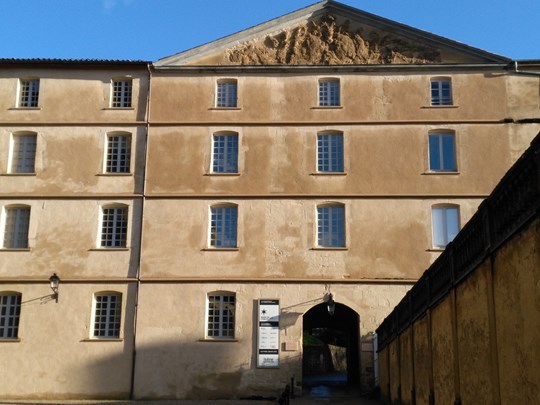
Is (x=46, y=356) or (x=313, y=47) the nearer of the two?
(x=46, y=356)

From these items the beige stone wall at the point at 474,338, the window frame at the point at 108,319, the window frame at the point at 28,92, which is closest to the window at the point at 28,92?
the window frame at the point at 28,92

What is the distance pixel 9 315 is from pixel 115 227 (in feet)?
17.0

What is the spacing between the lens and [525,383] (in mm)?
7641

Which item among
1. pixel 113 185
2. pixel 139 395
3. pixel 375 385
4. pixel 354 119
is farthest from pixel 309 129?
pixel 139 395

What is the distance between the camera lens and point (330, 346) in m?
51.8

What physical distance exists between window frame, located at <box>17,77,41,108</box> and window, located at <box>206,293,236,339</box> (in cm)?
1121

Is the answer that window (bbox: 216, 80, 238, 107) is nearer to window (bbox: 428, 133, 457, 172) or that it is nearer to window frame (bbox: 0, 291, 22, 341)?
window (bbox: 428, 133, 457, 172)

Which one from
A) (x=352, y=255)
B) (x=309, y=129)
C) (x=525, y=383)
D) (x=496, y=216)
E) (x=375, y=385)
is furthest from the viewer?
(x=309, y=129)

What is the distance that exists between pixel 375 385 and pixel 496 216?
55.5 feet

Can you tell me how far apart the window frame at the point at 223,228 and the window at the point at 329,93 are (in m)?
5.65

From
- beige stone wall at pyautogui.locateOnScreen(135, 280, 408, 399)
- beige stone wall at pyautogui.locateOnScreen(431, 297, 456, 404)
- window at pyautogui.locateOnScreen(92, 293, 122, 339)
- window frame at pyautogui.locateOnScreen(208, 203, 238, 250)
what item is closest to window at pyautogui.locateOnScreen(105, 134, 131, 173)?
window frame at pyautogui.locateOnScreen(208, 203, 238, 250)

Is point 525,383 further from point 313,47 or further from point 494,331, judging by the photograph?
point 313,47

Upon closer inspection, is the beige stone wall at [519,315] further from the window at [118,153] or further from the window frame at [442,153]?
the window at [118,153]

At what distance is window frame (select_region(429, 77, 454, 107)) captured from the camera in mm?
27859
